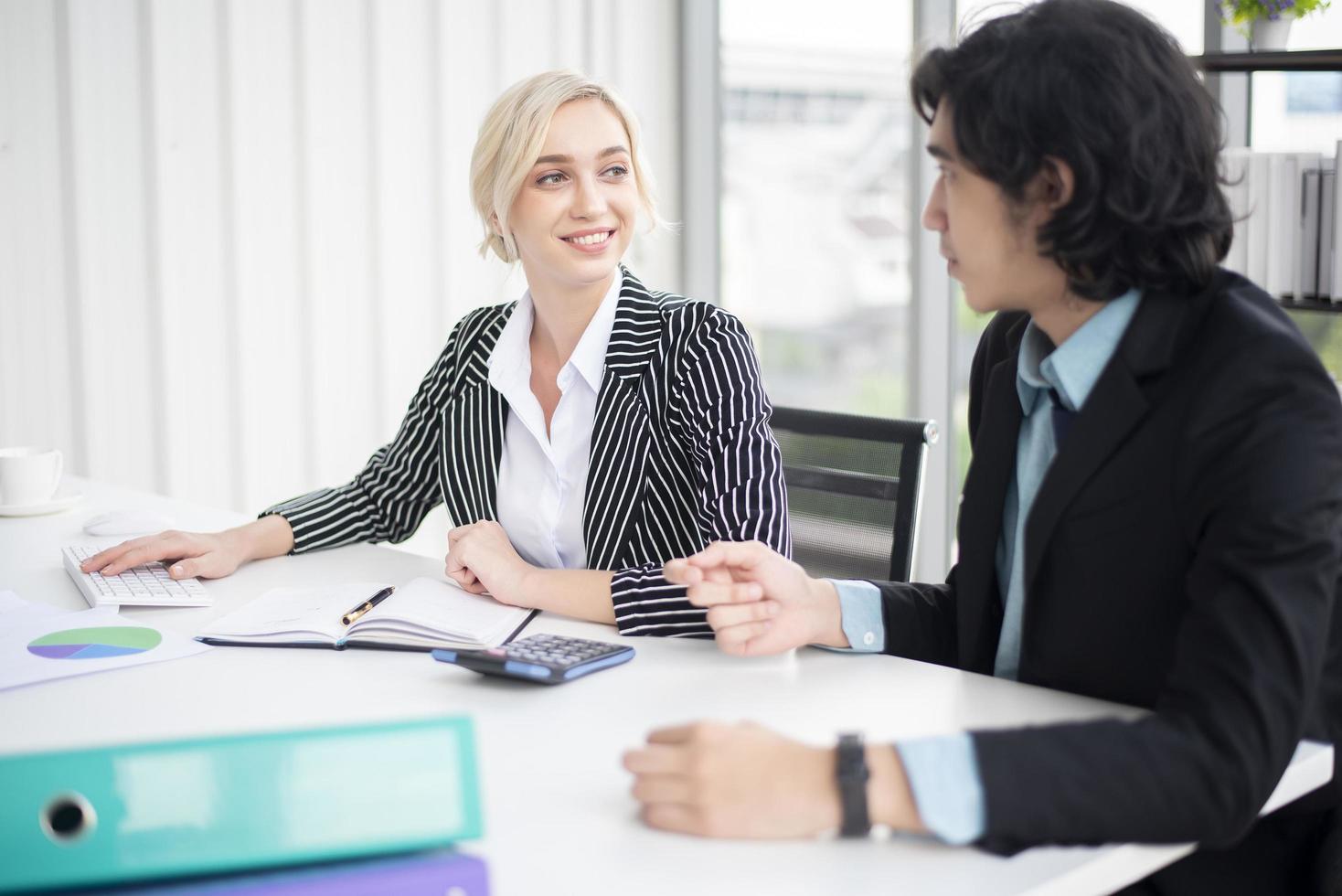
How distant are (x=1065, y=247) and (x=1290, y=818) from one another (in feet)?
1.82

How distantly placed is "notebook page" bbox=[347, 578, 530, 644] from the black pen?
0.6 inches

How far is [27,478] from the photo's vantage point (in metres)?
2.16

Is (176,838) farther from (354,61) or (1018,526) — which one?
(354,61)

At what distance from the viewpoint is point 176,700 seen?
48.3 inches

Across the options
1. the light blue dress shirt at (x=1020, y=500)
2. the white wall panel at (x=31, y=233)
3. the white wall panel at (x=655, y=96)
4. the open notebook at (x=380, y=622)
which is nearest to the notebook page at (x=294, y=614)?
the open notebook at (x=380, y=622)

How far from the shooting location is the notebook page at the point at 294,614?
1395 millimetres

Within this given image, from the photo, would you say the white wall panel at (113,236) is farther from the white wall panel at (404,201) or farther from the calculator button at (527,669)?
the calculator button at (527,669)

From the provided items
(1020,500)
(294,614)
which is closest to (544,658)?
(294,614)

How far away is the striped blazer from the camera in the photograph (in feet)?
5.44

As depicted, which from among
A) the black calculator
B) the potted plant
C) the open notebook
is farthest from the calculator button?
the potted plant

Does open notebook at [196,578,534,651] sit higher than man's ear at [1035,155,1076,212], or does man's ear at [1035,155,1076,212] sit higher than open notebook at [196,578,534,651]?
man's ear at [1035,155,1076,212]

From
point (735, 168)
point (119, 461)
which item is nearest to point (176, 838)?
point (119, 461)

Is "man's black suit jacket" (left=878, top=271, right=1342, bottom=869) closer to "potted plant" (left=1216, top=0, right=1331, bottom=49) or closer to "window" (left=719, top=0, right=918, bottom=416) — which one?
"potted plant" (left=1216, top=0, right=1331, bottom=49)

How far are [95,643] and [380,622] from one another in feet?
1.05
